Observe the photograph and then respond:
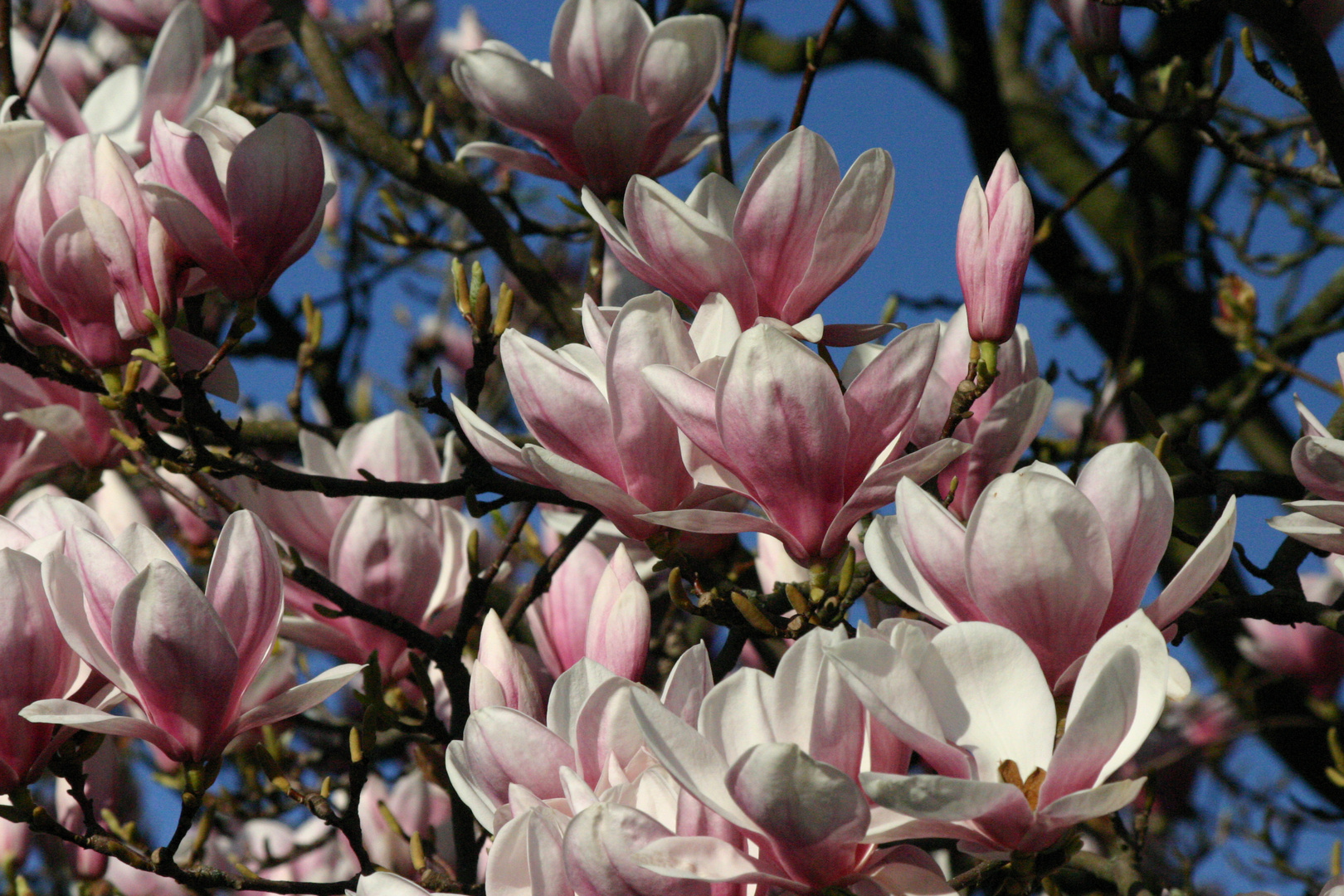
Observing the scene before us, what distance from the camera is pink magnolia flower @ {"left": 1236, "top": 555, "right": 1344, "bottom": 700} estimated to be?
2818mm

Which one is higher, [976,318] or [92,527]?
[976,318]

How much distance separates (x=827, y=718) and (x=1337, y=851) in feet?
2.96

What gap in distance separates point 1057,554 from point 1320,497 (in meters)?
0.34

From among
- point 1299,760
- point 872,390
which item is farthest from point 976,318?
point 1299,760

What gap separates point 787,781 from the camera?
0.64m

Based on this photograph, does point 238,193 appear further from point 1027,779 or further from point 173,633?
point 1027,779

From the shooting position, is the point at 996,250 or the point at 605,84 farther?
the point at 605,84

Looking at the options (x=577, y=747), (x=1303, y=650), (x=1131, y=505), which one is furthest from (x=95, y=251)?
(x=1303, y=650)

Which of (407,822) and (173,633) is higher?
(173,633)

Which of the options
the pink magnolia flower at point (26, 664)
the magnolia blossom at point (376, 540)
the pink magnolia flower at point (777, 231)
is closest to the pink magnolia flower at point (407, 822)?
the magnolia blossom at point (376, 540)

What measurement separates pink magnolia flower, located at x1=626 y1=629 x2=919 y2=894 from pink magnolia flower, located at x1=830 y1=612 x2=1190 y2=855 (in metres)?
0.03

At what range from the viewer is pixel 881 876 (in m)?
0.74

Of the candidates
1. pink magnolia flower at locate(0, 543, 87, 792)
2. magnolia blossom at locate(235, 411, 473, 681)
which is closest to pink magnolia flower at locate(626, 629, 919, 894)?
pink magnolia flower at locate(0, 543, 87, 792)

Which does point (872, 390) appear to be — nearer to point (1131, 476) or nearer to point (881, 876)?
point (1131, 476)
